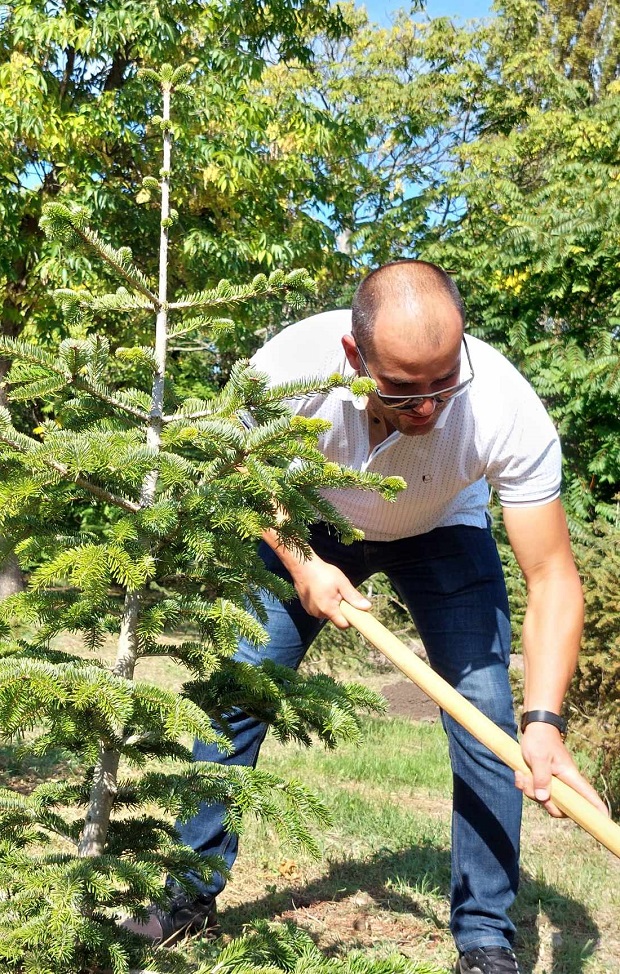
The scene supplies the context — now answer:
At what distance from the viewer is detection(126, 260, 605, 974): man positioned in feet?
7.68

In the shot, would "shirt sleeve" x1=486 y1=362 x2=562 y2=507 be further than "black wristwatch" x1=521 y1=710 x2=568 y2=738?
Yes

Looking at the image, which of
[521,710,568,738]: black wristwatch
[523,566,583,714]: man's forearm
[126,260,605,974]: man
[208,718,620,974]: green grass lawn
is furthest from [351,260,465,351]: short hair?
[208,718,620,974]: green grass lawn

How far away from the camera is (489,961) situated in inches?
104

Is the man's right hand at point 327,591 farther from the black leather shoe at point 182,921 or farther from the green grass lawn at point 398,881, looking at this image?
the black leather shoe at point 182,921

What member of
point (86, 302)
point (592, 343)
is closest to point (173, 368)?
point (592, 343)

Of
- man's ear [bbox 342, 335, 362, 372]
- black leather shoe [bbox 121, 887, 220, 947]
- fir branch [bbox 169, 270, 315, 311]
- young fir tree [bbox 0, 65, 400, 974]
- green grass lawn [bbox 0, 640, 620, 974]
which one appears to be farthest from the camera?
green grass lawn [bbox 0, 640, 620, 974]

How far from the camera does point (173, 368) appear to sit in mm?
11898

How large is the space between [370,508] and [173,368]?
9.42m

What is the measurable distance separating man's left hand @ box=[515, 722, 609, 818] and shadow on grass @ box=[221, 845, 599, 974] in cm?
127

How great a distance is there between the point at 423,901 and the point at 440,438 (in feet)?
6.50

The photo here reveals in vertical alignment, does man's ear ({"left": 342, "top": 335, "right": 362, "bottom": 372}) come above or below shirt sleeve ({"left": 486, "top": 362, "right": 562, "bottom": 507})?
above

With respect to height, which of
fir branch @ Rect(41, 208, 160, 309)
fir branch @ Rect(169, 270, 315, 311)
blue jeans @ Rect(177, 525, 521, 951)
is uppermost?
fir branch @ Rect(41, 208, 160, 309)

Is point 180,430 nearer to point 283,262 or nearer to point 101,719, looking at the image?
point 101,719

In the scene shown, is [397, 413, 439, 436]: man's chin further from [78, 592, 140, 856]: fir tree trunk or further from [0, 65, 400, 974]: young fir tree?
[78, 592, 140, 856]: fir tree trunk
